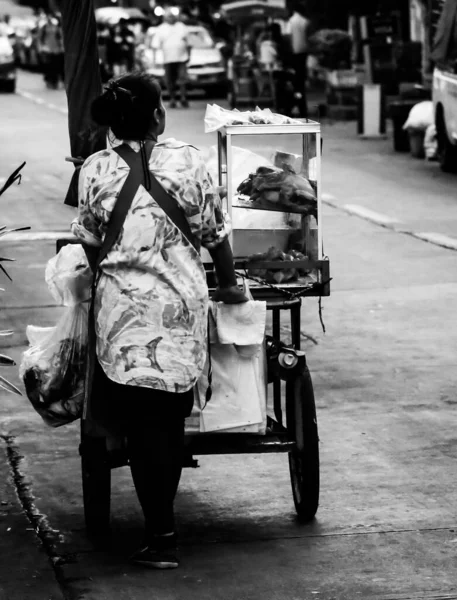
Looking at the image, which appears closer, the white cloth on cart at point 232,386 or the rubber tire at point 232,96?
the white cloth on cart at point 232,386

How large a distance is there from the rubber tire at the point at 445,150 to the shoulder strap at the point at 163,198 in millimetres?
13387

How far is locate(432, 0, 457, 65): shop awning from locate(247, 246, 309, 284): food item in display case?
1271 centimetres

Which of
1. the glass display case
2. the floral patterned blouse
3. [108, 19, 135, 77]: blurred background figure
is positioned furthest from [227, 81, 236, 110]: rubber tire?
the floral patterned blouse

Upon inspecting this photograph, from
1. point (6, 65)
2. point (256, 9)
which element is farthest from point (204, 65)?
point (6, 65)

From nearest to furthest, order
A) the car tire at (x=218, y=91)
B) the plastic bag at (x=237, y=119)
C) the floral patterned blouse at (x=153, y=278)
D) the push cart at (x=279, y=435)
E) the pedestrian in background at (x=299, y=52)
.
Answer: the floral patterned blouse at (x=153, y=278), the push cart at (x=279, y=435), the plastic bag at (x=237, y=119), the pedestrian in background at (x=299, y=52), the car tire at (x=218, y=91)

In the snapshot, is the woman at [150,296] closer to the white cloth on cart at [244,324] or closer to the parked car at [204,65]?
the white cloth on cart at [244,324]

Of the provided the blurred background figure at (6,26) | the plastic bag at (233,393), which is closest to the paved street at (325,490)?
the plastic bag at (233,393)

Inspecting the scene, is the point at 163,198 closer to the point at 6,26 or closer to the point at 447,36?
the point at 447,36

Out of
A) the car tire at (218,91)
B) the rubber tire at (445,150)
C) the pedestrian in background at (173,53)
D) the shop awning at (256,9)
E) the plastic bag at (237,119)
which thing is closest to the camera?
the plastic bag at (237,119)

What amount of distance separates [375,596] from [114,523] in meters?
1.21

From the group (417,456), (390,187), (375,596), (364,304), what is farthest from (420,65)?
(375,596)

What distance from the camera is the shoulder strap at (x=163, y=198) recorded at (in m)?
4.66

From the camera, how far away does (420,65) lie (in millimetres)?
26328

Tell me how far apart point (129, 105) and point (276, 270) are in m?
1.10
